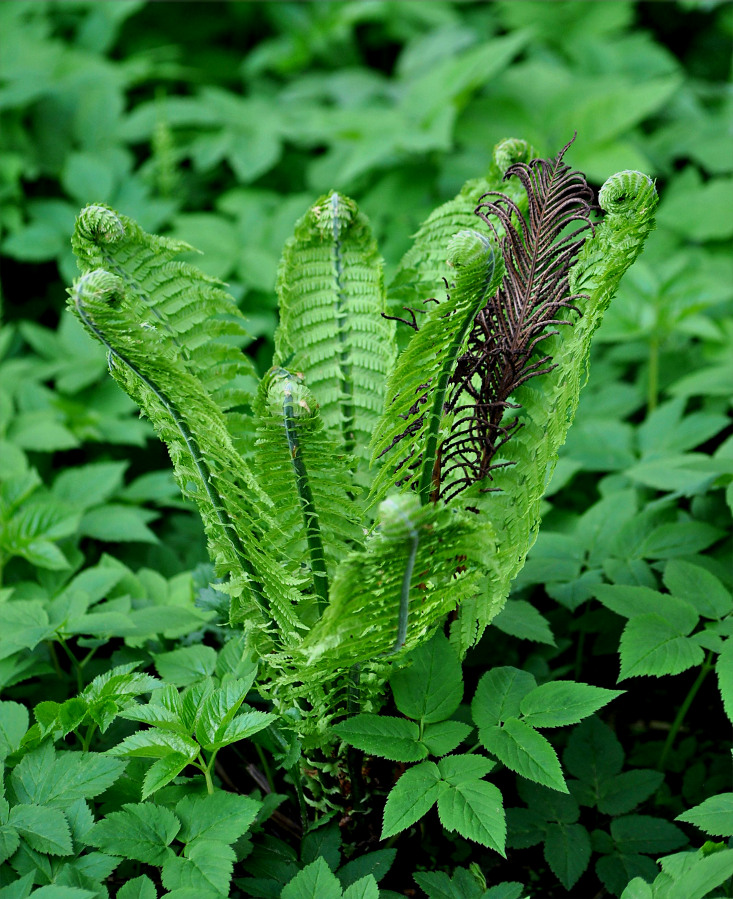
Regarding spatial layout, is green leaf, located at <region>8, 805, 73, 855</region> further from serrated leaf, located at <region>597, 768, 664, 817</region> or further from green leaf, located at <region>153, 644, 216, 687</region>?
serrated leaf, located at <region>597, 768, 664, 817</region>

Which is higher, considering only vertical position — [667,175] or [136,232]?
[667,175]

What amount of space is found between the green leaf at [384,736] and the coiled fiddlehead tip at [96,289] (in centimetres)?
67

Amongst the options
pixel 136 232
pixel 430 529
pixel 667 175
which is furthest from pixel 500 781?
pixel 667 175

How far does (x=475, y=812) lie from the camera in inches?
43.3

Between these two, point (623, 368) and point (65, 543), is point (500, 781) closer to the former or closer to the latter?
point (65, 543)

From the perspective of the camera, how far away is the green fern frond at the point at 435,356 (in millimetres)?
1045

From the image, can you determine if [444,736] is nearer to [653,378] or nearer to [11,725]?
[11,725]

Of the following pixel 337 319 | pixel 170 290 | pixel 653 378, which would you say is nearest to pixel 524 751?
pixel 337 319

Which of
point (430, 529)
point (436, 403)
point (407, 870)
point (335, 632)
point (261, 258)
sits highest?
point (261, 258)

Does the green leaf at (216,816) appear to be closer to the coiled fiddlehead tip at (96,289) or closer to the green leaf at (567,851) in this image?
the green leaf at (567,851)

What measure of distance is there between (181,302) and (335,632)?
0.62 m

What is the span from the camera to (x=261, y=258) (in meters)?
2.77

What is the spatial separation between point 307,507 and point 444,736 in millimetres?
384

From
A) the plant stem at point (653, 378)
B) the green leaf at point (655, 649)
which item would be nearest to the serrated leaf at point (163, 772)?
the green leaf at point (655, 649)
